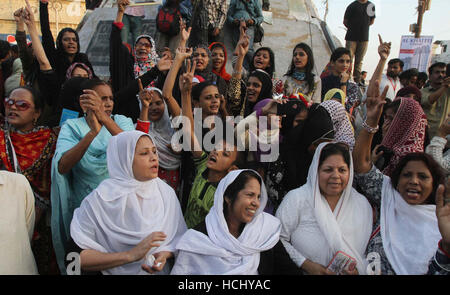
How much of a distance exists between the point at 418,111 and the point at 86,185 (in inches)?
114

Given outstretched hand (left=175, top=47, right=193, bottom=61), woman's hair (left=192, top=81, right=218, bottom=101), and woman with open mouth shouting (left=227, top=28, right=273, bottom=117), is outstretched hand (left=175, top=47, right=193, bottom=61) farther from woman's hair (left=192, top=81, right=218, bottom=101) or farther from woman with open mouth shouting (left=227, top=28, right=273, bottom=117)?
woman with open mouth shouting (left=227, top=28, right=273, bottom=117)

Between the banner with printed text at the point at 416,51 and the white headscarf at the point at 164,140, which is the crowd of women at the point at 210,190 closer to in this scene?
the white headscarf at the point at 164,140

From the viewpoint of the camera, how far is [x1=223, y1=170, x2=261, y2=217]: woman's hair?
90.9 inches

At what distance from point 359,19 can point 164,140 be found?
5307 mm

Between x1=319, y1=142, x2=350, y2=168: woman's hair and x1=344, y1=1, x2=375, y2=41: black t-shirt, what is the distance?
509 cm

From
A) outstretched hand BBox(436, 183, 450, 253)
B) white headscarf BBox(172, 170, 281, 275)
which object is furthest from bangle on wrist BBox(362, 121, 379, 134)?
white headscarf BBox(172, 170, 281, 275)

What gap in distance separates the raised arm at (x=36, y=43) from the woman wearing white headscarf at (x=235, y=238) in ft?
8.13

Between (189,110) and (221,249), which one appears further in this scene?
(189,110)

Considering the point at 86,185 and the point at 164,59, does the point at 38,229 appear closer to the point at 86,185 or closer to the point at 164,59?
the point at 86,185

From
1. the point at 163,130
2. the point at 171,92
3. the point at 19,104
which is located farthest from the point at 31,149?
the point at 171,92

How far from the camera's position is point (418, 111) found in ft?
9.81

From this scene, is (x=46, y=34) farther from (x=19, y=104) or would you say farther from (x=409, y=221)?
(x=409, y=221)

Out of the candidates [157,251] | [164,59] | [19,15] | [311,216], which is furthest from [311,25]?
[157,251]

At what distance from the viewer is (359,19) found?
21.8 feet
